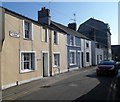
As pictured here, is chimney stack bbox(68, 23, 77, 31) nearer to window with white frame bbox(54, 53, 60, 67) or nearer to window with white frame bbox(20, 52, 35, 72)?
window with white frame bbox(54, 53, 60, 67)

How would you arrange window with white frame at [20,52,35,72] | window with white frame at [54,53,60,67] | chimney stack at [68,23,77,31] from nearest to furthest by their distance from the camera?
window with white frame at [20,52,35,72], window with white frame at [54,53,60,67], chimney stack at [68,23,77,31]

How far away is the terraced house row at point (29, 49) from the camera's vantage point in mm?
14938

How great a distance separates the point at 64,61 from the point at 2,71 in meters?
13.6

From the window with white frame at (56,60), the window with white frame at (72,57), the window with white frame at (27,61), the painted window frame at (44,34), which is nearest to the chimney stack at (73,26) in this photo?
the window with white frame at (72,57)

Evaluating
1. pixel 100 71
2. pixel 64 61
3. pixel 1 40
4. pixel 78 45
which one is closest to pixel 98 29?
pixel 78 45

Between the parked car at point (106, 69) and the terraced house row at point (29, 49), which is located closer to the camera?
the terraced house row at point (29, 49)

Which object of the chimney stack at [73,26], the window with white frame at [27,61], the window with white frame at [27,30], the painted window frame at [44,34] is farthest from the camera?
the chimney stack at [73,26]

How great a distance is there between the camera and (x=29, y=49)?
1831 cm

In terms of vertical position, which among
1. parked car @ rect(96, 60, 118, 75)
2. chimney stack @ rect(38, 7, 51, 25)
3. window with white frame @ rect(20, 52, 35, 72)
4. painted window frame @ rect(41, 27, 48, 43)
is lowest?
parked car @ rect(96, 60, 118, 75)

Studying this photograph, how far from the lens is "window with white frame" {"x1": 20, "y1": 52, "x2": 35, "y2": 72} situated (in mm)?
17547

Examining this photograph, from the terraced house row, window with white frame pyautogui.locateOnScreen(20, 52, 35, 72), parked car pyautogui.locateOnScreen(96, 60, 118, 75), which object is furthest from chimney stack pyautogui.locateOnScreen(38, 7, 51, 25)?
window with white frame pyautogui.locateOnScreen(20, 52, 35, 72)

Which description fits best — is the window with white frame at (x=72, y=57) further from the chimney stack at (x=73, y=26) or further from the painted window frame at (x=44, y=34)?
the chimney stack at (x=73, y=26)

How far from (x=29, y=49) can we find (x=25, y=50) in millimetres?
670

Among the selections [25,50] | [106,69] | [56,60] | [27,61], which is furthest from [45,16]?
[25,50]
